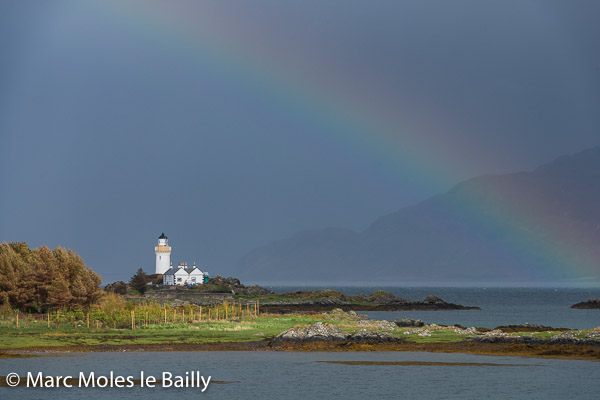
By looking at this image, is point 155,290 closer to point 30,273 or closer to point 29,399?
point 30,273

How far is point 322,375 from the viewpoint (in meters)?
45.8

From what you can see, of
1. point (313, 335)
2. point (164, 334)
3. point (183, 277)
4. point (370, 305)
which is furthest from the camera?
point (183, 277)

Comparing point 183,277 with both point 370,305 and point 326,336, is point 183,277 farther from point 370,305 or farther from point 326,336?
point 326,336

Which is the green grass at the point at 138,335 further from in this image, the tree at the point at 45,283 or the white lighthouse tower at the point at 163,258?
the white lighthouse tower at the point at 163,258

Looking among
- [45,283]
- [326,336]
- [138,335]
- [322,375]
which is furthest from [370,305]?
[322,375]

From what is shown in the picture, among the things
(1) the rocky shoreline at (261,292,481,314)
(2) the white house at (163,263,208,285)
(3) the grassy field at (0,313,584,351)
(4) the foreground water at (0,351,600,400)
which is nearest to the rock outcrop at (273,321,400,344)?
(3) the grassy field at (0,313,584,351)

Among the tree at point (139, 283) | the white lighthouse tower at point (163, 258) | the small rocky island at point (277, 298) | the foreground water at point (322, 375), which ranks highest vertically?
the white lighthouse tower at point (163, 258)

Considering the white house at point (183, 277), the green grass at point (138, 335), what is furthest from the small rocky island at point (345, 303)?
the green grass at point (138, 335)

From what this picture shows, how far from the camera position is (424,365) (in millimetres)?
49094

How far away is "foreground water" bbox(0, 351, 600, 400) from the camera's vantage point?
1575 inches

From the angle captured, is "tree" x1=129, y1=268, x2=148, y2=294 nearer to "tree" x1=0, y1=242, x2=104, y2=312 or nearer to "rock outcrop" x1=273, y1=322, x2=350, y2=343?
"tree" x1=0, y1=242, x2=104, y2=312

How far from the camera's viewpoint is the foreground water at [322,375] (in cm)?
4000

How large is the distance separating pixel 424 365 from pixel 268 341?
48.6 feet

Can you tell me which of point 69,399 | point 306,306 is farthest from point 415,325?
point 306,306
